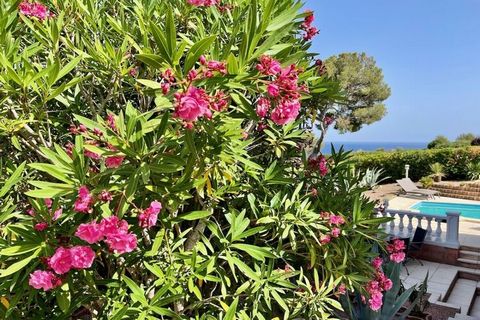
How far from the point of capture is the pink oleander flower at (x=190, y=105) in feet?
3.45

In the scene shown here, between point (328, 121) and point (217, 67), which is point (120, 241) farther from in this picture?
point (328, 121)

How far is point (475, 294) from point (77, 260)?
6324mm

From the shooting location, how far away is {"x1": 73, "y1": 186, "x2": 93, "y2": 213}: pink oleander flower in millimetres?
1212

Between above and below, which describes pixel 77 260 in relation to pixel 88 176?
below

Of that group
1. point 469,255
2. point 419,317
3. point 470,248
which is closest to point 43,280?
point 419,317

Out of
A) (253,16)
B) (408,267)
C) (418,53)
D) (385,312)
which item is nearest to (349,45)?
(408,267)

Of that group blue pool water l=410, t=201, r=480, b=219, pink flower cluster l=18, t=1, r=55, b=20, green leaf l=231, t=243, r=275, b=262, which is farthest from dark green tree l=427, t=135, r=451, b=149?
pink flower cluster l=18, t=1, r=55, b=20

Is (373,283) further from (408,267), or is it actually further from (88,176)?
(408,267)

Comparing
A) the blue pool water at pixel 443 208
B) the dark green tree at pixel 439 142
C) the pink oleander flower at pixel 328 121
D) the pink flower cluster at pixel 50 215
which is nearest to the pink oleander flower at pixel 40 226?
the pink flower cluster at pixel 50 215

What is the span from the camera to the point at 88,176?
136 centimetres

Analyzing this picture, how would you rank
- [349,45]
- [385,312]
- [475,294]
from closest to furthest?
[385,312] → [475,294] → [349,45]

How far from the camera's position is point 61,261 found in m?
1.27

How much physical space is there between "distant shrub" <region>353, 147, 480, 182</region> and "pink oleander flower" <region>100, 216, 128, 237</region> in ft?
46.2

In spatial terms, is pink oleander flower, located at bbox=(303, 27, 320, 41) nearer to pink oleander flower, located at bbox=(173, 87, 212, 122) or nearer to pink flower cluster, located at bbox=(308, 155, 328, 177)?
pink flower cluster, located at bbox=(308, 155, 328, 177)
